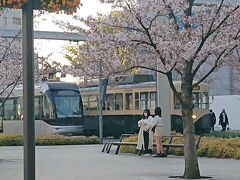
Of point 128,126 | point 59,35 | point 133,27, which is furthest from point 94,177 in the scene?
point 59,35

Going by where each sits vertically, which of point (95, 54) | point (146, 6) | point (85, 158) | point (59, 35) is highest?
point (59, 35)

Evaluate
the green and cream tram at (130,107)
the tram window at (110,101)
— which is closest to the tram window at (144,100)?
the green and cream tram at (130,107)

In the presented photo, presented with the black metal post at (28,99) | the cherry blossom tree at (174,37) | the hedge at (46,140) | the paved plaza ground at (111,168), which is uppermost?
the cherry blossom tree at (174,37)

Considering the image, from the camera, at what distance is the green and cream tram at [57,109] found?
39.3 meters

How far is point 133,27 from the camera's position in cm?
1422

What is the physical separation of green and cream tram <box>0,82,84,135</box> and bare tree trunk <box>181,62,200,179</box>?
24740 mm

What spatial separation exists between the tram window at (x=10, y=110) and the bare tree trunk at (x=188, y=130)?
2851 centimetres

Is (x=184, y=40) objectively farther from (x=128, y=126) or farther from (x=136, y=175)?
(x=128, y=126)

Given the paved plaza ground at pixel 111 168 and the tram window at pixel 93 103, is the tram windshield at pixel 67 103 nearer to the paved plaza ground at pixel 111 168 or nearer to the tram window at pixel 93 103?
the tram window at pixel 93 103

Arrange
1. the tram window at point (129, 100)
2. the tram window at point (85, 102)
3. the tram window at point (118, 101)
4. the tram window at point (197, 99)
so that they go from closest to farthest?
the tram window at point (129, 100) < the tram window at point (118, 101) < the tram window at point (197, 99) < the tram window at point (85, 102)

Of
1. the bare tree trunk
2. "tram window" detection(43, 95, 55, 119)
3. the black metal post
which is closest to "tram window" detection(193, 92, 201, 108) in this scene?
"tram window" detection(43, 95, 55, 119)

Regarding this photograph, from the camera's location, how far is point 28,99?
7.00m

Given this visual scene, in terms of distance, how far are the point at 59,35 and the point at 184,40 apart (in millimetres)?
35780

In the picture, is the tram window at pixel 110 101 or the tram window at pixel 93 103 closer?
the tram window at pixel 110 101
